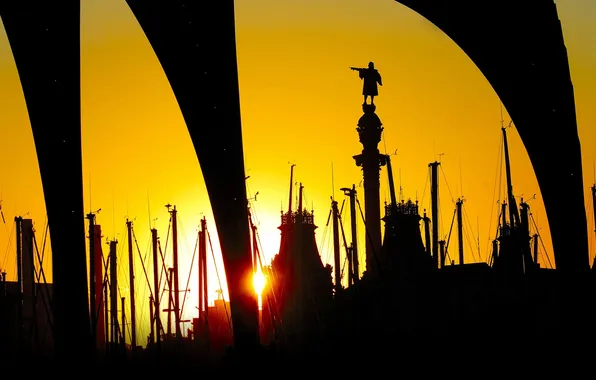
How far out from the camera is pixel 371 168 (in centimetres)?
6047

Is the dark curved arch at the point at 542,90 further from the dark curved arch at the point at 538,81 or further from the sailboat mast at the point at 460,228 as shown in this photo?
the sailboat mast at the point at 460,228

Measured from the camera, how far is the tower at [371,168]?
198 feet

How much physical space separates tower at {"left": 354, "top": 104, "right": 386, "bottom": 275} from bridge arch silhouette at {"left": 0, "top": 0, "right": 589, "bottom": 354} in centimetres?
3366

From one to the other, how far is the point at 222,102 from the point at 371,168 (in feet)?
117

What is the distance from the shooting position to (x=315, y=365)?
2644 centimetres

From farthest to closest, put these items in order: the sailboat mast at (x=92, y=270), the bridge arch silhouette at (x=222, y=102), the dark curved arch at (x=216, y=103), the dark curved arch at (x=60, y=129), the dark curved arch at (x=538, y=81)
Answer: the sailboat mast at (x=92, y=270) < the dark curved arch at (x=216, y=103) < the dark curved arch at (x=60, y=129) < the bridge arch silhouette at (x=222, y=102) < the dark curved arch at (x=538, y=81)

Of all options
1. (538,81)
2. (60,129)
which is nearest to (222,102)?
(60,129)

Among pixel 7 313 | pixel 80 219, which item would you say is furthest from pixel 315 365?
pixel 7 313

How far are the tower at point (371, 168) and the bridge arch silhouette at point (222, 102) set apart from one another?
33.7 m

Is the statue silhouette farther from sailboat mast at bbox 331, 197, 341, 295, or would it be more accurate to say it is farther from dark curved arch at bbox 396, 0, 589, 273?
dark curved arch at bbox 396, 0, 589, 273

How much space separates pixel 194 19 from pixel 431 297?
72.9ft

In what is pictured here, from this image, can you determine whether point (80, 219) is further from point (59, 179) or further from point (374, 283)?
point (374, 283)

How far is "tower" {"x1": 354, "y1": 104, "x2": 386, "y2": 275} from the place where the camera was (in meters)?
60.5

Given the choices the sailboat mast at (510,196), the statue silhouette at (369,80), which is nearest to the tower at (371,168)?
the statue silhouette at (369,80)
